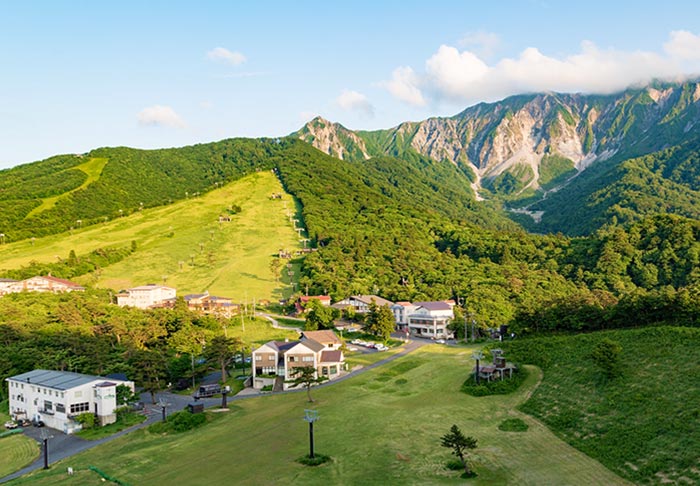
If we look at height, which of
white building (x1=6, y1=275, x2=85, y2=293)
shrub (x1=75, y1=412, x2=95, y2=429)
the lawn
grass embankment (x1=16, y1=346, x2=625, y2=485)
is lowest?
the lawn

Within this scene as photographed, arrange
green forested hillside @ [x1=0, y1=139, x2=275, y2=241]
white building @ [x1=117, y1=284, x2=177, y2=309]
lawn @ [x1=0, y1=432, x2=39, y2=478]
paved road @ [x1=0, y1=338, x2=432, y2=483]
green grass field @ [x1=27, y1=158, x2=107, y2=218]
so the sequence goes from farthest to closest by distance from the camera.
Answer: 1. green grass field @ [x1=27, y1=158, x2=107, y2=218]
2. green forested hillside @ [x1=0, y1=139, x2=275, y2=241]
3. white building @ [x1=117, y1=284, x2=177, y2=309]
4. paved road @ [x1=0, y1=338, x2=432, y2=483]
5. lawn @ [x1=0, y1=432, x2=39, y2=478]

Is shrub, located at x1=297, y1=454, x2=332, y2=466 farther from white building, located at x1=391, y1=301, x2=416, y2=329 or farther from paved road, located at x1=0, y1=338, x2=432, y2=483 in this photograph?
white building, located at x1=391, y1=301, x2=416, y2=329

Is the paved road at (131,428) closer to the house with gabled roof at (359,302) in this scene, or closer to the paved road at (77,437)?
the paved road at (77,437)

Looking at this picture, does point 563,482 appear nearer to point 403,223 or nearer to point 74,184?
point 403,223

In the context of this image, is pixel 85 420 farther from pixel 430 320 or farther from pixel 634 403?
pixel 430 320

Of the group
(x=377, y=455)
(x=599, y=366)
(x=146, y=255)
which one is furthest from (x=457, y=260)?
(x=377, y=455)

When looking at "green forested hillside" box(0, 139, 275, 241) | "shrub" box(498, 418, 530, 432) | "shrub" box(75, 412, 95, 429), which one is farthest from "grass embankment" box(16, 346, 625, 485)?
"green forested hillside" box(0, 139, 275, 241)

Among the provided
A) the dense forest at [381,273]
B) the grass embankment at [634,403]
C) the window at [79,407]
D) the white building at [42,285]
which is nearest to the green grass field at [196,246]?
the dense forest at [381,273]
